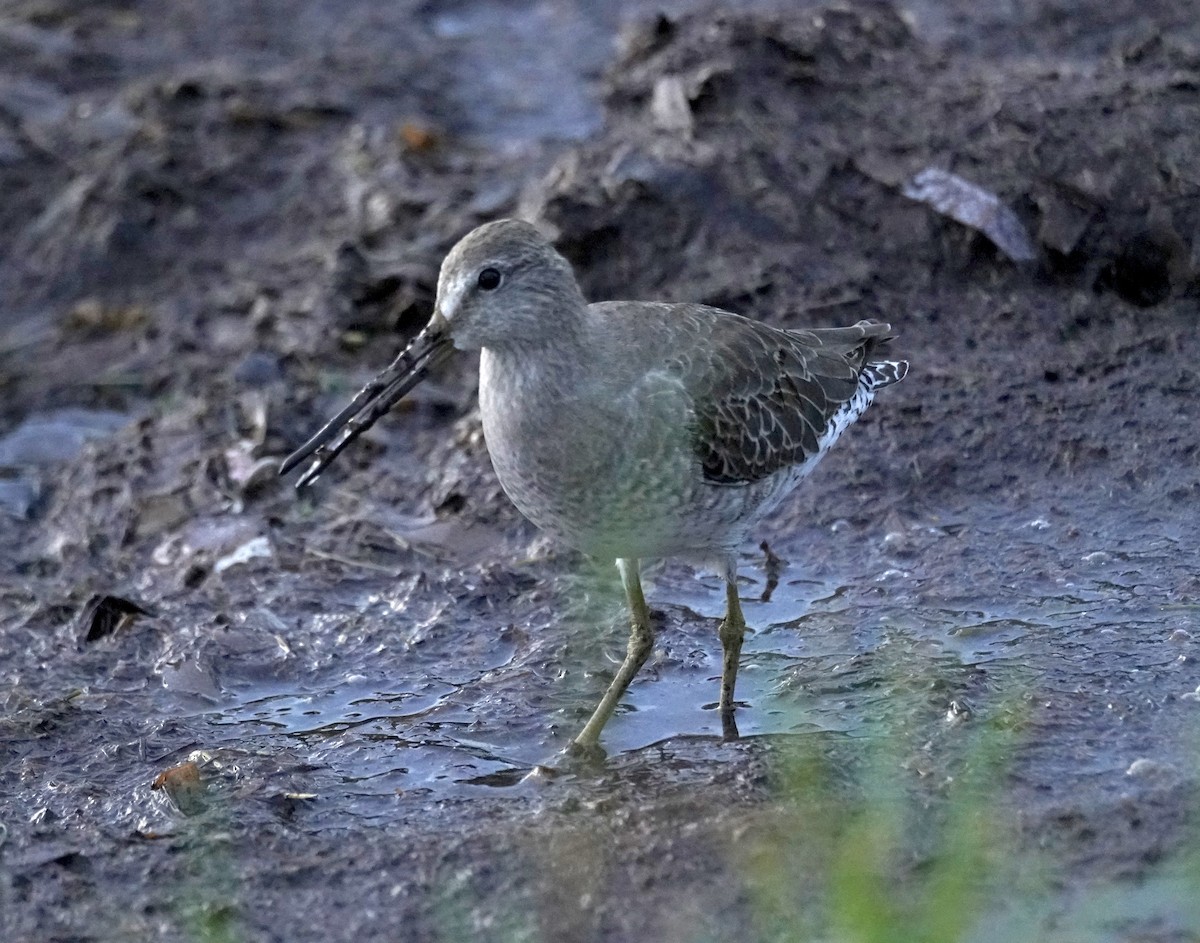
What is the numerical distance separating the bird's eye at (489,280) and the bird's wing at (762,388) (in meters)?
0.82

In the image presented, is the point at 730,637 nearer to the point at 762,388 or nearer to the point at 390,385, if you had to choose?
the point at 762,388

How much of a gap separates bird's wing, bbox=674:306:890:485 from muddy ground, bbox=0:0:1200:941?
76 centimetres

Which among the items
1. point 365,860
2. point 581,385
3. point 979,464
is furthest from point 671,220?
point 365,860

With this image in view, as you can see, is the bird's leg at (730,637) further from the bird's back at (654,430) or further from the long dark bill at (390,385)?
the long dark bill at (390,385)

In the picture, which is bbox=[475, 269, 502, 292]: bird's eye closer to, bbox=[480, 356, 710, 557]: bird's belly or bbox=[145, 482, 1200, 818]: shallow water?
bbox=[480, 356, 710, 557]: bird's belly

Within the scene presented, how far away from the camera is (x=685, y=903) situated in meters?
5.21

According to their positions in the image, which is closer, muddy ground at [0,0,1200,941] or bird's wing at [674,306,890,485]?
muddy ground at [0,0,1200,941]

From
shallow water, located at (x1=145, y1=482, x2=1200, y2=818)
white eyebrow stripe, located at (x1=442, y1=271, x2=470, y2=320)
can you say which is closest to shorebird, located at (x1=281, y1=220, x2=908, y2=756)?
white eyebrow stripe, located at (x1=442, y1=271, x2=470, y2=320)

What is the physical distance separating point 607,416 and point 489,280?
0.64 m

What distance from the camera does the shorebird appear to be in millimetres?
6117

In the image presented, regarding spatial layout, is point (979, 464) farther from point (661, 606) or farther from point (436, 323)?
point (436, 323)

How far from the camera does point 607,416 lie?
6168 mm

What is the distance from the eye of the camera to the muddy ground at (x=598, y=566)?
18.0ft

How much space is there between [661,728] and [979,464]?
2245 millimetres
